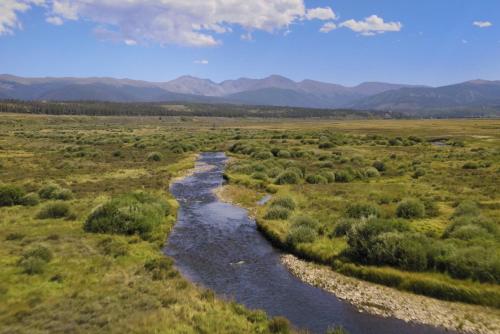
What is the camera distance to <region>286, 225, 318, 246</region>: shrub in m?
26.0

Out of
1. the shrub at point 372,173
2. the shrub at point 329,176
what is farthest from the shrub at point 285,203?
the shrub at point 372,173

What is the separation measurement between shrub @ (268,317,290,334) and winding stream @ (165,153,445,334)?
53.2 inches

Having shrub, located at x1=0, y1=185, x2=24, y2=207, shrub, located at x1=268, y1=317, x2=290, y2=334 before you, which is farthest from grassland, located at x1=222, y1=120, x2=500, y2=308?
shrub, located at x1=0, y1=185, x2=24, y2=207

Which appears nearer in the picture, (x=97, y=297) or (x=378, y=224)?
(x=97, y=297)

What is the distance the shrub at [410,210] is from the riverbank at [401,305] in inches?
445

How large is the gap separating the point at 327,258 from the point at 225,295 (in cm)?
728

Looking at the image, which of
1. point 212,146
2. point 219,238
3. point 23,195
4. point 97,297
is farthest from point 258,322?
point 212,146

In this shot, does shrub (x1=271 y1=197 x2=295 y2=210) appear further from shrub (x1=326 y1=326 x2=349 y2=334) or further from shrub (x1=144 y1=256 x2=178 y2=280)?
shrub (x1=326 y1=326 x2=349 y2=334)

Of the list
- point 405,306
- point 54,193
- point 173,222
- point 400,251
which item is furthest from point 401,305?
point 54,193

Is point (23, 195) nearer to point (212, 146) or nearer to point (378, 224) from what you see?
point (378, 224)

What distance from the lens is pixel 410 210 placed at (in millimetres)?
30375

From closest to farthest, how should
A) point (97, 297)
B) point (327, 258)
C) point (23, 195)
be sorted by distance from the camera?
point (97, 297)
point (327, 258)
point (23, 195)

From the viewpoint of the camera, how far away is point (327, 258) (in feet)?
76.5

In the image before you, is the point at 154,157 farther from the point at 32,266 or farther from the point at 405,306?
the point at 405,306
